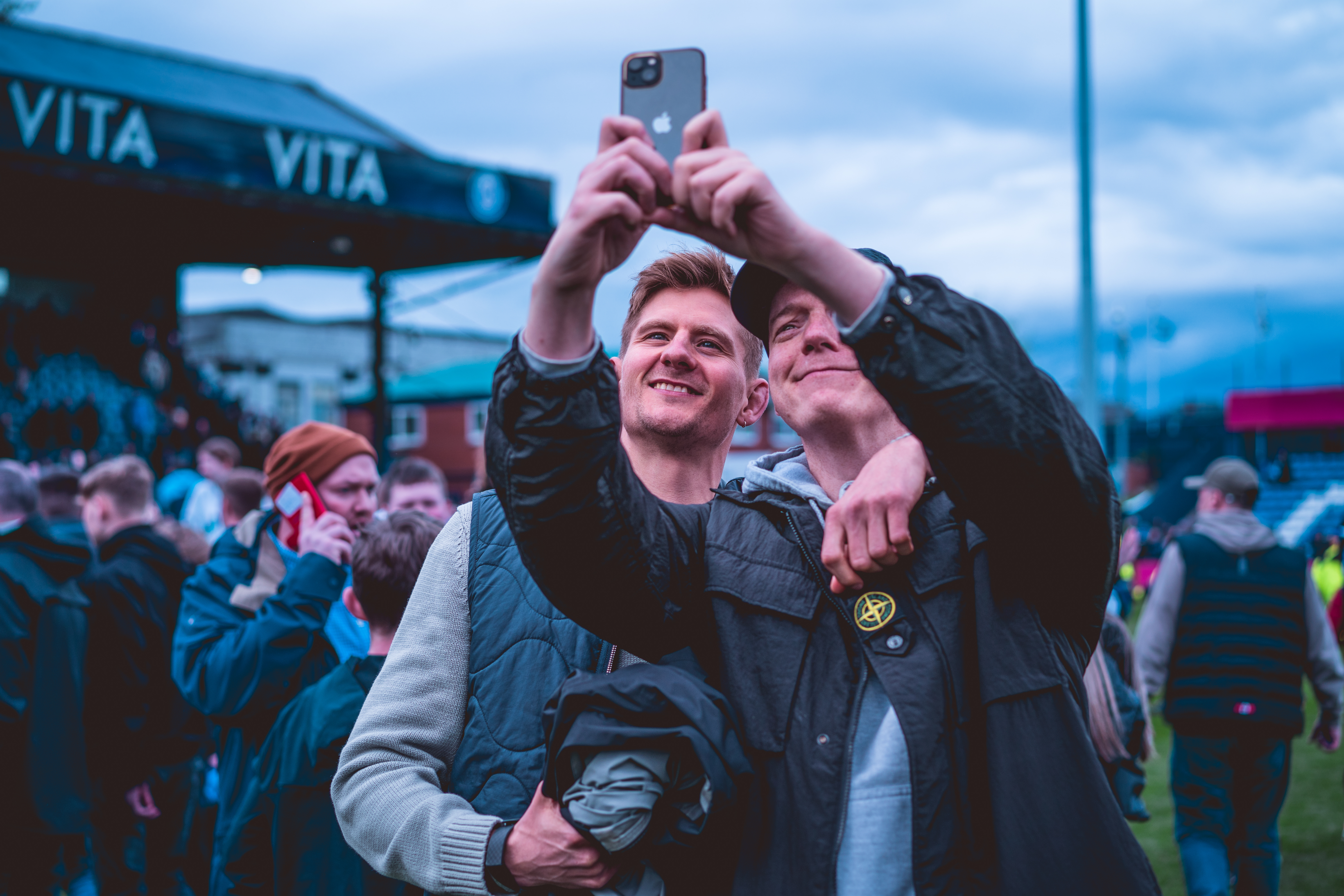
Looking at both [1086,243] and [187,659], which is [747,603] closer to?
[187,659]

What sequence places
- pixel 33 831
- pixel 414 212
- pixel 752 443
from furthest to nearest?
pixel 752 443, pixel 414 212, pixel 33 831

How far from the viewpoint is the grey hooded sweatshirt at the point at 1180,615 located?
559 centimetres

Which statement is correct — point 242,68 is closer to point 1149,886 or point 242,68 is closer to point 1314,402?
point 1149,886

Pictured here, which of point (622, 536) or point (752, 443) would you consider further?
point (752, 443)

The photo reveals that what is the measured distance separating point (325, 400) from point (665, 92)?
4381cm

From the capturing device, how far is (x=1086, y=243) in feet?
30.9

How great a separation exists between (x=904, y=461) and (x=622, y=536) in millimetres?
471

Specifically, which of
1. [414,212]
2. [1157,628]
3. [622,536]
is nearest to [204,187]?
[414,212]

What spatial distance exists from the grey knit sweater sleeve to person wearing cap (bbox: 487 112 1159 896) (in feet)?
1.68

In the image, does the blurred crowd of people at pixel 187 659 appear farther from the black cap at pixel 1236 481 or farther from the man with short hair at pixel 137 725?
the black cap at pixel 1236 481

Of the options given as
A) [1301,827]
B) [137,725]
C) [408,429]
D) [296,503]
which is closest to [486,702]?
[296,503]

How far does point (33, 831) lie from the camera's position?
4.79m

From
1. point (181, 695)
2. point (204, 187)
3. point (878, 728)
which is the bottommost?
point (181, 695)

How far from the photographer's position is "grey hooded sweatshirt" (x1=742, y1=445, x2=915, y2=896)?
152cm
